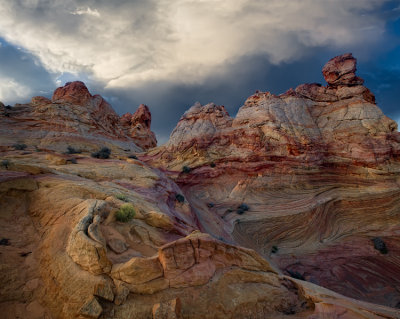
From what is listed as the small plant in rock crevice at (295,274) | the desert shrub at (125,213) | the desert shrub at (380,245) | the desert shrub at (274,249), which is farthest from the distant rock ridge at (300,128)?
the desert shrub at (125,213)

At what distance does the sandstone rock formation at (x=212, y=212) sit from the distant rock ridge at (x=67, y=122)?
0.88 ft

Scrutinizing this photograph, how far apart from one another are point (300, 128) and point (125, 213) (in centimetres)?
2680

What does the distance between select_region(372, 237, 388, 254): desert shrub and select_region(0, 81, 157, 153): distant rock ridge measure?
3380cm

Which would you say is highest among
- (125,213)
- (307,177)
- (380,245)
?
(307,177)

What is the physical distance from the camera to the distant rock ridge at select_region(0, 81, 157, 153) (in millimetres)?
29969

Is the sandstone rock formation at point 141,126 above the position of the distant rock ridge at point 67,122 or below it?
above

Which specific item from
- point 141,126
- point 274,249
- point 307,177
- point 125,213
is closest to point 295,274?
point 274,249

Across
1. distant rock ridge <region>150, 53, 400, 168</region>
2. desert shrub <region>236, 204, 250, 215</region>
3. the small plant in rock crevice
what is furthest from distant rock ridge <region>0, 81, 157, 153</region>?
the small plant in rock crevice

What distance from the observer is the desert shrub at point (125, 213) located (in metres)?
8.48

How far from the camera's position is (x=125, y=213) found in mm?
8602

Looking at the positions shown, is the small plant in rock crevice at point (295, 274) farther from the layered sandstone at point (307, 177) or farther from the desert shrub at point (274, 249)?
the desert shrub at point (274, 249)

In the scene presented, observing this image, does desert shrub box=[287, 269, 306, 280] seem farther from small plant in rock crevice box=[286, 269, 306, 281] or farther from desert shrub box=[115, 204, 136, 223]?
desert shrub box=[115, 204, 136, 223]

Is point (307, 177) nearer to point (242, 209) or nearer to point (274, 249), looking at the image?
point (242, 209)

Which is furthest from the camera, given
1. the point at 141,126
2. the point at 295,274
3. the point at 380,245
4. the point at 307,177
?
the point at 141,126
